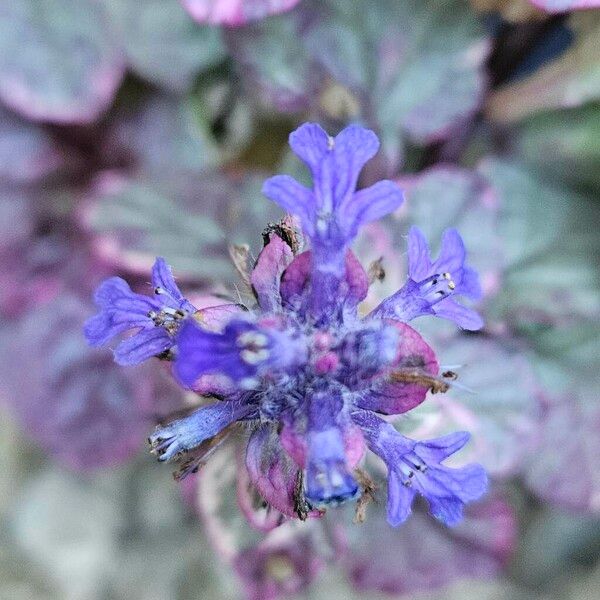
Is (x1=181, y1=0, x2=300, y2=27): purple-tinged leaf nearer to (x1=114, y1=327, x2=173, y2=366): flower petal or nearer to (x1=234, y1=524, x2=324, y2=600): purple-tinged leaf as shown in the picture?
(x1=114, y1=327, x2=173, y2=366): flower petal

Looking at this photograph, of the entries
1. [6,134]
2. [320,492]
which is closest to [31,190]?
[6,134]

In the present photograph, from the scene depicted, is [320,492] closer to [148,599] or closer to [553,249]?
[553,249]

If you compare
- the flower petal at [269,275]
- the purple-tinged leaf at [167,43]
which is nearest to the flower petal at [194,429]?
the flower petal at [269,275]

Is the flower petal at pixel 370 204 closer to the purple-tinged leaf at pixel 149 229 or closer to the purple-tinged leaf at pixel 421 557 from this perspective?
the purple-tinged leaf at pixel 149 229

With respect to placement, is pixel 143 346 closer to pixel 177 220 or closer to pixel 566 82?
pixel 177 220

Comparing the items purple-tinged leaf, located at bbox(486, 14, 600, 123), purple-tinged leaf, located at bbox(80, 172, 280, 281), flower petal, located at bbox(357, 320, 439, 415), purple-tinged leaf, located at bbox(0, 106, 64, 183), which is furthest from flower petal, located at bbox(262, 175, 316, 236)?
purple-tinged leaf, located at bbox(0, 106, 64, 183)

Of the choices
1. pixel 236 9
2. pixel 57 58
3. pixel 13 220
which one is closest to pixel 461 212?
pixel 236 9
